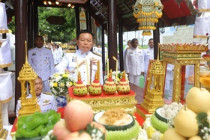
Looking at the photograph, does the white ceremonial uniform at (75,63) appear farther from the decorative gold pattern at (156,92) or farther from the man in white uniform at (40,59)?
the man in white uniform at (40,59)

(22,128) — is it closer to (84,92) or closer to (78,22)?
(84,92)

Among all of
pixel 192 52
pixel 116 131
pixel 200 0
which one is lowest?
pixel 116 131

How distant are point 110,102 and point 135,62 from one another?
4.47 m

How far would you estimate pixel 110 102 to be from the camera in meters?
2.10

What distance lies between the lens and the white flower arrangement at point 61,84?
2.61 metres

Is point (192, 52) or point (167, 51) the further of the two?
point (167, 51)

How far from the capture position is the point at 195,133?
45.3 inches

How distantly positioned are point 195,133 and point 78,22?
7.82 metres

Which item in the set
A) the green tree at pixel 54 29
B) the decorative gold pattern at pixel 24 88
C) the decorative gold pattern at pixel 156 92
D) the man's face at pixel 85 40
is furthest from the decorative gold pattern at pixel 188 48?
the green tree at pixel 54 29

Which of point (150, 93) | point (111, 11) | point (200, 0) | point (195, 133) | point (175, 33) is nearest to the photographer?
point (195, 133)

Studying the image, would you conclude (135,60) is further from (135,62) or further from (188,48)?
(188,48)

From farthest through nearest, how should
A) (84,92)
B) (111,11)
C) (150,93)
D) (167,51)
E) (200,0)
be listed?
(111,11), (200,0), (167,51), (150,93), (84,92)

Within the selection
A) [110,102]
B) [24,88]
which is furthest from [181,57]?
[24,88]

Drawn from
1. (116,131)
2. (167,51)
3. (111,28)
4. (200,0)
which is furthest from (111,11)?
(116,131)
